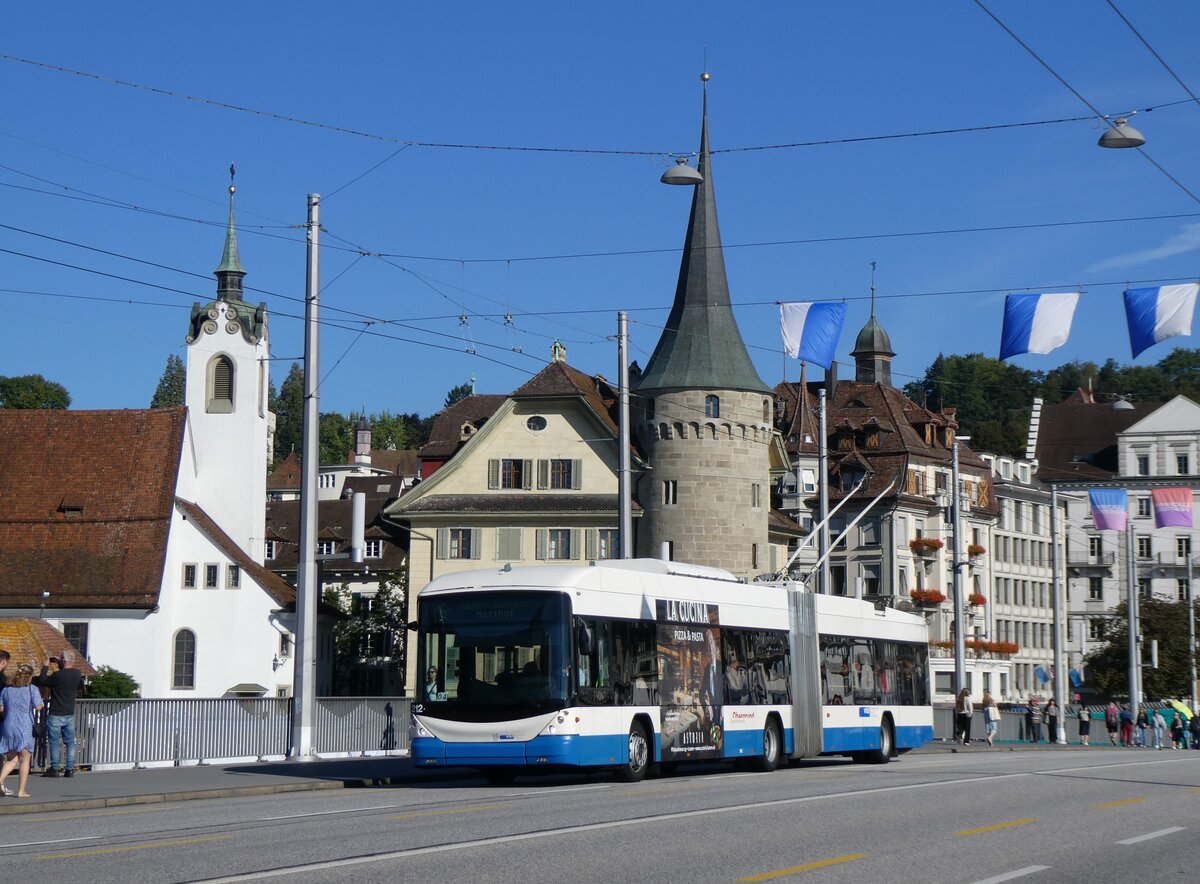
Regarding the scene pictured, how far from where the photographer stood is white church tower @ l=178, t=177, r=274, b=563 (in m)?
73.7

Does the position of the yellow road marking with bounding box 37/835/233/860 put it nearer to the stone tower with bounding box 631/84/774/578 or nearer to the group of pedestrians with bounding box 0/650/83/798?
the group of pedestrians with bounding box 0/650/83/798

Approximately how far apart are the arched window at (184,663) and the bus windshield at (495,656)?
148ft

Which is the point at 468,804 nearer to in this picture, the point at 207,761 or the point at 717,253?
the point at 207,761

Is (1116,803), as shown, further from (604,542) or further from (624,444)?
(604,542)

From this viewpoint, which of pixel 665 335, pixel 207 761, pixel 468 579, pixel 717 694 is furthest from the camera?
pixel 665 335

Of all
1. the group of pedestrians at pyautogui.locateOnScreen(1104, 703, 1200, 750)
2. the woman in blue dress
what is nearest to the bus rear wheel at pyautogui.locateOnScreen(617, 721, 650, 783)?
the woman in blue dress

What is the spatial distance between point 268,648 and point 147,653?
17.4 feet

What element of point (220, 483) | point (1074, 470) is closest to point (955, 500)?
point (220, 483)

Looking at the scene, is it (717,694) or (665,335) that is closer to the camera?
(717,694)

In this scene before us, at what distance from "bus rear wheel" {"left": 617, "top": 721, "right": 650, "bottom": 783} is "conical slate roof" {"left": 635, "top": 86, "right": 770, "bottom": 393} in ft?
137

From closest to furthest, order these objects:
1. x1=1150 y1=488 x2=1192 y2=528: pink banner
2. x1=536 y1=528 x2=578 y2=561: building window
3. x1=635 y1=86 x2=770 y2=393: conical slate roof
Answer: x1=1150 y1=488 x2=1192 y2=528: pink banner < x1=635 y1=86 x2=770 y2=393: conical slate roof < x1=536 y1=528 x2=578 y2=561: building window

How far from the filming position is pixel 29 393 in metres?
118

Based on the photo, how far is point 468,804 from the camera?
60.8 ft

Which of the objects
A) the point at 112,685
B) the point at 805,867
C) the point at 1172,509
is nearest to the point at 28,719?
the point at 805,867
